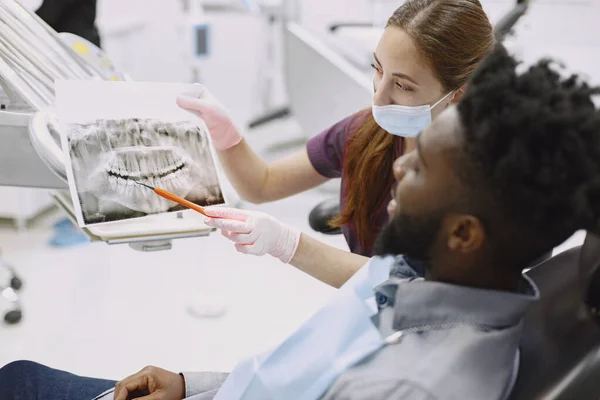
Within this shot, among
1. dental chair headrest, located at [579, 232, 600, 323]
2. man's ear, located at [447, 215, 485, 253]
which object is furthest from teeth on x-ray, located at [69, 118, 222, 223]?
dental chair headrest, located at [579, 232, 600, 323]

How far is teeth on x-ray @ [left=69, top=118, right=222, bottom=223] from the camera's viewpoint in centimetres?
112

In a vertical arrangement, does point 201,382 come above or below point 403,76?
below

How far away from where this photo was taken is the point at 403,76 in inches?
49.3

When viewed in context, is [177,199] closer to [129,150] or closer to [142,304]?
[129,150]

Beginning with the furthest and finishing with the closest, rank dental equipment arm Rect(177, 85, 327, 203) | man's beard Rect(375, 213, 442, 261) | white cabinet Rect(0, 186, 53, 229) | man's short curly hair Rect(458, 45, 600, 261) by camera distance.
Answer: white cabinet Rect(0, 186, 53, 229), dental equipment arm Rect(177, 85, 327, 203), man's beard Rect(375, 213, 442, 261), man's short curly hair Rect(458, 45, 600, 261)

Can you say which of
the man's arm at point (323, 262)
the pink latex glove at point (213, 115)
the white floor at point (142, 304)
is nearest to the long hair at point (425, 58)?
the man's arm at point (323, 262)

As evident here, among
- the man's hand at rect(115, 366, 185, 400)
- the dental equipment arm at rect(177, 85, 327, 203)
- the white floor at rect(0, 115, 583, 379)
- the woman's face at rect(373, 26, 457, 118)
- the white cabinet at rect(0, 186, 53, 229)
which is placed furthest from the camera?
the white cabinet at rect(0, 186, 53, 229)

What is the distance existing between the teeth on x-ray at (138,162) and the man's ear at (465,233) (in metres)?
0.63

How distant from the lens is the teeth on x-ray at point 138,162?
1.12 metres

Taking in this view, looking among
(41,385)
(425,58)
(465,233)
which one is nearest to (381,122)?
(425,58)

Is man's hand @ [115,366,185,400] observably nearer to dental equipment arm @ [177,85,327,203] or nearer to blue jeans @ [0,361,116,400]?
blue jeans @ [0,361,116,400]

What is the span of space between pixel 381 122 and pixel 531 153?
2.29 ft

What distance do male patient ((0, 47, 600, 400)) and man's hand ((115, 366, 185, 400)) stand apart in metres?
0.35

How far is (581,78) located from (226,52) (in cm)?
458
